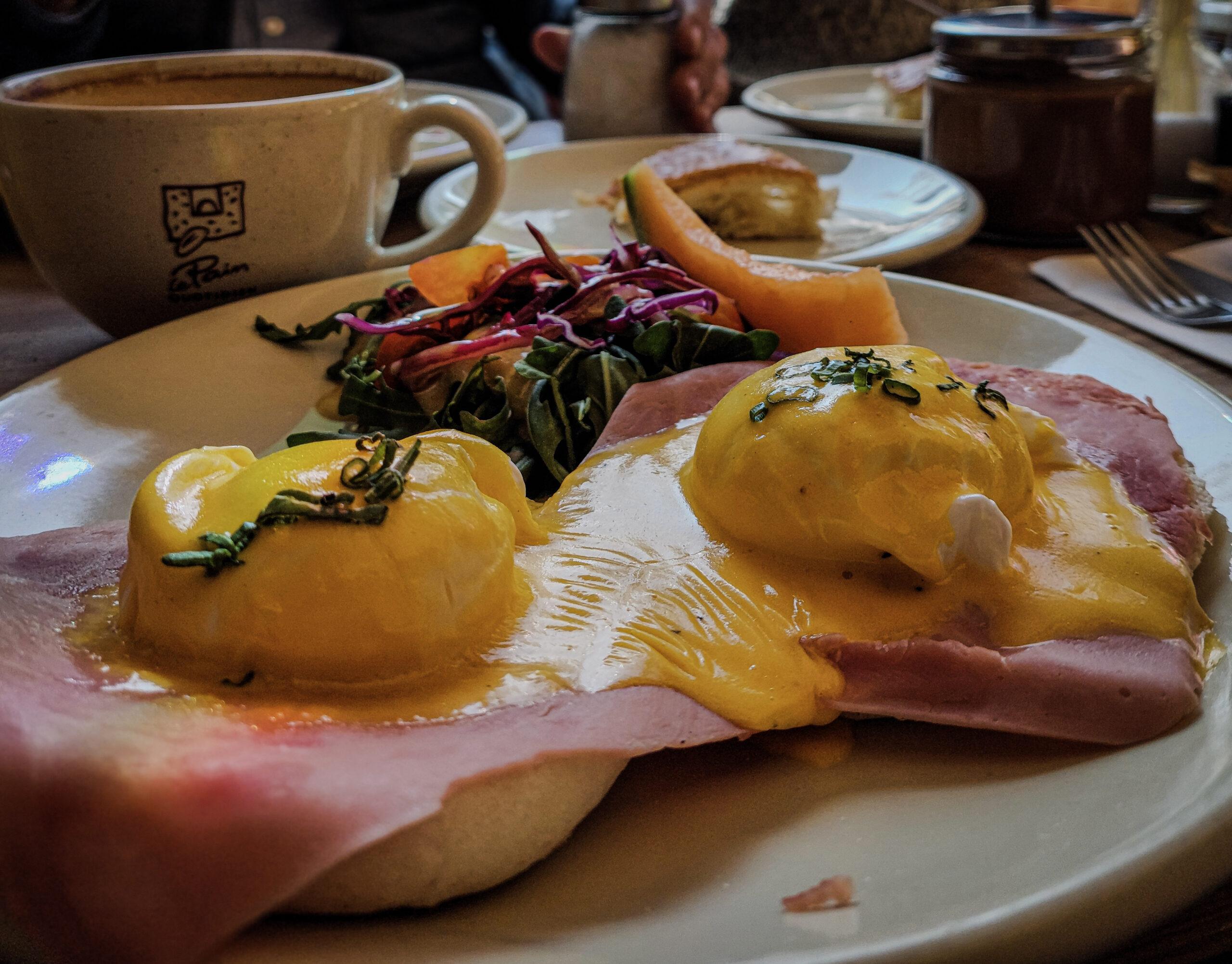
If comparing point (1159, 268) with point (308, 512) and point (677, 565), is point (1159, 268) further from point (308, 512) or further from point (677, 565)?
point (308, 512)

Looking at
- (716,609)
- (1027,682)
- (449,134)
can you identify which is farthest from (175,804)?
(449,134)

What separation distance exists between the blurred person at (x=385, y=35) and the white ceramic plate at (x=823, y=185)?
1.30 feet

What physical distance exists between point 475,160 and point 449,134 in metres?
1.12

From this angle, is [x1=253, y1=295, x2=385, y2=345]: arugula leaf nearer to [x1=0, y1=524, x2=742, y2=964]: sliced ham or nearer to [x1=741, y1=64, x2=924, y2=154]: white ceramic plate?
[x1=0, y1=524, x2=742, y2=964]: sliced ham

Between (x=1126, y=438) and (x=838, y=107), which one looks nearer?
(x=1126, y=438)

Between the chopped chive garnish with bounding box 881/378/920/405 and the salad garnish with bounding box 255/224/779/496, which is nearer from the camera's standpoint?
the chopped chive garnish with bounding box 881/378/920/405

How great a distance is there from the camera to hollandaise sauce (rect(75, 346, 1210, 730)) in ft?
2.38

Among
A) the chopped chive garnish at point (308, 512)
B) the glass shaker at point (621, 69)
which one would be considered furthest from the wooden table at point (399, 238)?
the chopped chive garnish at point (308, 512)

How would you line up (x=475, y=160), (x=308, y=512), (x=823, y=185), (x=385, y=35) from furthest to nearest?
1. (x=385, y=35)
2. (x=823, y=185)
3. (x=475, y=160)
4. (x=308, y=512)

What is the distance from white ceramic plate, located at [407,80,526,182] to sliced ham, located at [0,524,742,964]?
171cm

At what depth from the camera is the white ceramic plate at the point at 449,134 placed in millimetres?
2266

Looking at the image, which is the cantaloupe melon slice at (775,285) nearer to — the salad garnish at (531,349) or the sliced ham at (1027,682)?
the salad garnish at (531,349)

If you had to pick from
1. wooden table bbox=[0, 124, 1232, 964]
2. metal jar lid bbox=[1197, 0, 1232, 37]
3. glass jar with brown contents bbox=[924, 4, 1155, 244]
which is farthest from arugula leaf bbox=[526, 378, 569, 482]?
metal jar lid bbox=[1197, 0, 1232, 37]

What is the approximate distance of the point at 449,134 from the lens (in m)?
2.77
